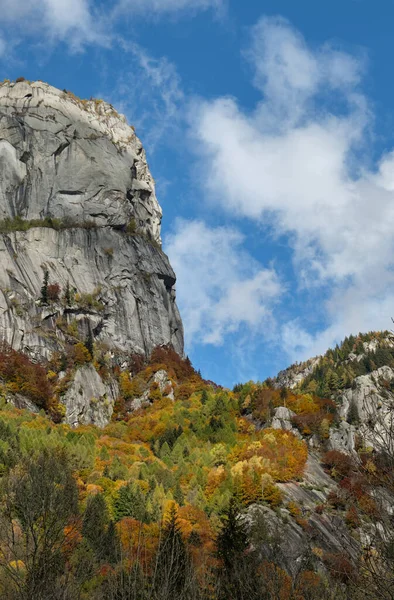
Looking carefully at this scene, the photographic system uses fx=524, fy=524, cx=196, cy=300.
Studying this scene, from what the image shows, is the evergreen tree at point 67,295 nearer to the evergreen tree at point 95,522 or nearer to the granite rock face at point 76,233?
the granite rock face at point 76,233

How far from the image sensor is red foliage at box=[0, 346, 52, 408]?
88688mm

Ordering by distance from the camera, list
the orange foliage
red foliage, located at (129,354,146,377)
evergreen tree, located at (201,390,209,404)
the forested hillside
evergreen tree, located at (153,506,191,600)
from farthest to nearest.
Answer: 1. red foliage, located at (129,354,146,377)
2. evergreen tree, located at (201,390,209,404)
3. the orange foliage
4. the forested hillside
5. evergreen tree, located at (153,506,191,600)

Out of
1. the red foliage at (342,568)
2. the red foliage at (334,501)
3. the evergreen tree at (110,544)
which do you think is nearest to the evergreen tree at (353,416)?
the red foliage at (334,501)

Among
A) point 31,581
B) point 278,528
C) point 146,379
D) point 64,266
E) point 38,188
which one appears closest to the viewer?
point 31,581

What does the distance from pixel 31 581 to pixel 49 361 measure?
8531 cm

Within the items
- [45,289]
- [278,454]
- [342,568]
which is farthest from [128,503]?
[45,289]

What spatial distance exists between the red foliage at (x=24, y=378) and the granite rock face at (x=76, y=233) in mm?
8297

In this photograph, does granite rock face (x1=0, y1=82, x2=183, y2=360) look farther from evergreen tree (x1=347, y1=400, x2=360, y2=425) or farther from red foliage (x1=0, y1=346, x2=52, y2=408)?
evergreen tree (x1=347, y1=400, x2=360, y2=425)

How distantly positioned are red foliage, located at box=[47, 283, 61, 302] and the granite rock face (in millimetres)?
1354

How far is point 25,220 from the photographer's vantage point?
400 feet

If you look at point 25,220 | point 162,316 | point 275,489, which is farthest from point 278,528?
point 25,220

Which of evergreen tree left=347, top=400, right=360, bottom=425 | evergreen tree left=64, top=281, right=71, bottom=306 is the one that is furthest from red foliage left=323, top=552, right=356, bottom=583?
evergreen tree left=64, top=281, right=71, bottom=306

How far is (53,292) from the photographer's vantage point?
361 ft

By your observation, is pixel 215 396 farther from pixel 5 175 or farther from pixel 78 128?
pixel 78 128
